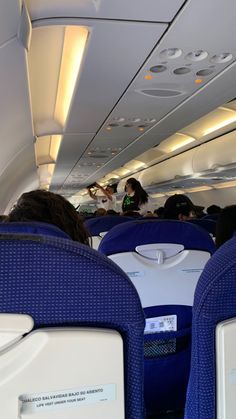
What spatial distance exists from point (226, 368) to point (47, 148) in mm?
11408

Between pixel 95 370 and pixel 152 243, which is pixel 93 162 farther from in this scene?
pixel 95 370

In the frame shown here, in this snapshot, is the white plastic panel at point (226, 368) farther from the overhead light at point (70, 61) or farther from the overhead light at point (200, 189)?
the overhead light at point (200, 189)

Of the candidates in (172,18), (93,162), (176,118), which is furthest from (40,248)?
(93,162)

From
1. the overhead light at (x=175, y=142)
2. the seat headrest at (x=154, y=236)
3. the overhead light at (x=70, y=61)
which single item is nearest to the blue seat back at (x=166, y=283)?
the seat headrest at (x=154, y=236)

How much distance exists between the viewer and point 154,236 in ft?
7.44

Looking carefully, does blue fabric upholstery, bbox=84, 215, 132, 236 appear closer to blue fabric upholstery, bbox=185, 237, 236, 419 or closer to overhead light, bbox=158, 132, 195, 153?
blue fabric upholstery, bbox=185, 237, 236, 419

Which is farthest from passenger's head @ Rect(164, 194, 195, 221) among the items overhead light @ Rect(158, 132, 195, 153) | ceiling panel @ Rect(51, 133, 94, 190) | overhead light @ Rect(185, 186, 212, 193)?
overhead light @ Rect(185, 186, 212, 193)

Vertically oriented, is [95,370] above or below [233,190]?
below

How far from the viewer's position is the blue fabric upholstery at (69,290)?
2.53 feet

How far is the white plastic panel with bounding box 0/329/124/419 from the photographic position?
2.51 ft

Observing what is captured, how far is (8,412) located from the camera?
77 centimetres

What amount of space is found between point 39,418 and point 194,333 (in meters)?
0.39

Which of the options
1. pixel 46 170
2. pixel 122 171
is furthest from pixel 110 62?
pixel 122 171

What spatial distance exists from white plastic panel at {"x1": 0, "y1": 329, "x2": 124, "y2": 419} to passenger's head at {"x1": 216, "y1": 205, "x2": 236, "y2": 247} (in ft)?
7.44
